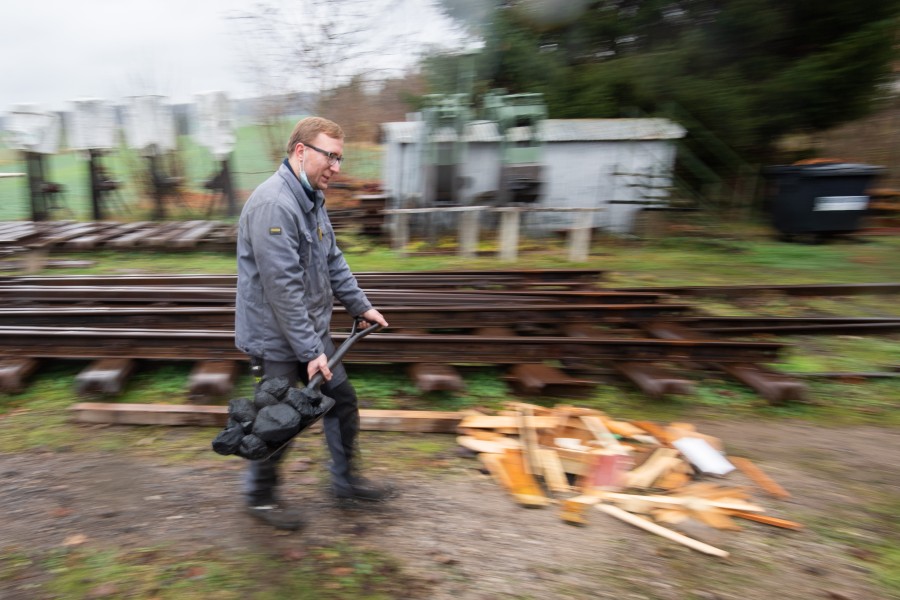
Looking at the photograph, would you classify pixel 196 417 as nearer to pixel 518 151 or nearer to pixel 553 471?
pixel 553 471

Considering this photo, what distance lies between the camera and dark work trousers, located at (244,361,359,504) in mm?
2918

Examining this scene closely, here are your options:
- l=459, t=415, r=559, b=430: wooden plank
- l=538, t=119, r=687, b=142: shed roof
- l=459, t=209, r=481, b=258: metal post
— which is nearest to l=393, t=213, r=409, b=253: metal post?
l=459, t=209, r=481, b=258: metal post

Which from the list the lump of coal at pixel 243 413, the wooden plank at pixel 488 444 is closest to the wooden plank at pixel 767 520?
the wooden plank at pixel 488 444

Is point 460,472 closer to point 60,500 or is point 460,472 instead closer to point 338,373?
point 338,373

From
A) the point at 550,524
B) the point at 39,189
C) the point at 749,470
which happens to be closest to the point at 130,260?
the point at 39,189

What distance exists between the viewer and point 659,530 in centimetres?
307

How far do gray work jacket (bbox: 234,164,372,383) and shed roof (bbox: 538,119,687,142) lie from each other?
9.45 meters

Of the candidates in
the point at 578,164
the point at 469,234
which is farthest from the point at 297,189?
the point at 578,164

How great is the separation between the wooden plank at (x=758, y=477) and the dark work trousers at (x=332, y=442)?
2488 mm

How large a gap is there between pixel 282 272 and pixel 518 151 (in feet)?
28.0

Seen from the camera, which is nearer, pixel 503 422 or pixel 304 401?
pixel 304 401

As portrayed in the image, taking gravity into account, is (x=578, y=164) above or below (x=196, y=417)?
above

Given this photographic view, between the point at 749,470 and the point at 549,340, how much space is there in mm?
1799

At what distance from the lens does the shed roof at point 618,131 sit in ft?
37.9
